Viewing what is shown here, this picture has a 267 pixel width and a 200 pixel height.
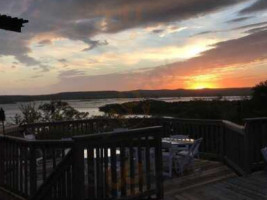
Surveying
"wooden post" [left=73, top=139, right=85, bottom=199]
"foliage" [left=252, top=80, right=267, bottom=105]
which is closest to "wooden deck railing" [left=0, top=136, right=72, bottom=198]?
"wooden post" [left=73, top=139, right=85, bottom=199]

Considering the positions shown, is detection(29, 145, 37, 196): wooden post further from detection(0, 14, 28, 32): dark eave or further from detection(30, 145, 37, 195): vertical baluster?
detection(0, 14, 28, 32): dark eave

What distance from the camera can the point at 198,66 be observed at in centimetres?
2327

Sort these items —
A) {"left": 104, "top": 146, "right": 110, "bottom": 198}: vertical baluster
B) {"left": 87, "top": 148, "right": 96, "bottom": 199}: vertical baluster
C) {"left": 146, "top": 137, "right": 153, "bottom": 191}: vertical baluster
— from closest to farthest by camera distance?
{"left": 87, "top": 148, "right": 96, "bottom": 199}: vertical baluster
{"left": 104, "top": 146, "right": 110, "bottom": 198}: vertical baluster
{"left": 146, "top": 137, "right": 153, "bottom": 191}: vertical baluster

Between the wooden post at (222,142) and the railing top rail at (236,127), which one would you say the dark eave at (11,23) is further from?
the wooden post at (222,142)

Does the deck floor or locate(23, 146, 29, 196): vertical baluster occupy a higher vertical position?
locate(23, 146, 29, 196): vertical baluster

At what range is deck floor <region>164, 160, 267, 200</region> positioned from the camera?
6.89 metres

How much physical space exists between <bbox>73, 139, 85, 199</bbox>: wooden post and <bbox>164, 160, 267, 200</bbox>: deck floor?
1.82m

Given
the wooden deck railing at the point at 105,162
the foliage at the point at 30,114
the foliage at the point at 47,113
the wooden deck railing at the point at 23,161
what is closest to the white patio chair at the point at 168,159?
the wooden deck railing at the point at 105,162

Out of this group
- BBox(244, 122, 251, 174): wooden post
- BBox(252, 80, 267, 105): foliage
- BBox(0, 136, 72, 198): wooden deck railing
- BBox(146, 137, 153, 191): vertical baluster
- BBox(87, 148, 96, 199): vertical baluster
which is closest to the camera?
BBox(87, 148, 96, 199): vertical baluster

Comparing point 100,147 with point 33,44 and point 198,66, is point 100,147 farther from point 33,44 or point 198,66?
point 198,66

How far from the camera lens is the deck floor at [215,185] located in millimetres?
6891

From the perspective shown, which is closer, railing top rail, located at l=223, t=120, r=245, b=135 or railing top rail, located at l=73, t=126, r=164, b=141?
railing top rail, located at l=73, t=126, r=164, b=141

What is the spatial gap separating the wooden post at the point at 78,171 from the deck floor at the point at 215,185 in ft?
5.97

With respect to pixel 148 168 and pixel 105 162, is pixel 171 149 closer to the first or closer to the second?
pixel 148 168
